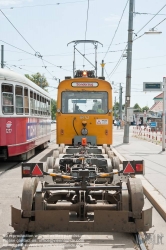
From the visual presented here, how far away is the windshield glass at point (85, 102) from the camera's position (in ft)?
48.0

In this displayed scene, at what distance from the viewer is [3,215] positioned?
22.4ft

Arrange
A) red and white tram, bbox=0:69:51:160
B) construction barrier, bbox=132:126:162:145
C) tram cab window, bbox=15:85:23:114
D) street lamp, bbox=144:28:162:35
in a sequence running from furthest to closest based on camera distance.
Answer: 1. construction barrier, bbox=132:126:162:145
2. street lamp, bbox=144:28:162:35
3. tram cab window, bbox=15:85:23:114
4. red and white tram, bbox=0:69:51:160

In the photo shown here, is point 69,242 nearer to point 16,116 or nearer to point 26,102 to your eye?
point 16,116

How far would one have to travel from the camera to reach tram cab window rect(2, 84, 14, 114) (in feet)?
41.4

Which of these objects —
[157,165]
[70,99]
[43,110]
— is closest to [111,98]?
[70,99]

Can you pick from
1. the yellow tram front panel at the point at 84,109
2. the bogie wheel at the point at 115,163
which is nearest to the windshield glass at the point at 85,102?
the yellow tram front panel at the point at 84,109

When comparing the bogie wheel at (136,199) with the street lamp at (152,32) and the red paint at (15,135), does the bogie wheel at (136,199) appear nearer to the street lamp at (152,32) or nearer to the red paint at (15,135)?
the red paint at (15,135)

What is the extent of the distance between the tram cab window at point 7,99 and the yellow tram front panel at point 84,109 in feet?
7.06

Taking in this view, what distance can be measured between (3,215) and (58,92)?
8334 mm

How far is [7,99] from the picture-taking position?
12.8 m

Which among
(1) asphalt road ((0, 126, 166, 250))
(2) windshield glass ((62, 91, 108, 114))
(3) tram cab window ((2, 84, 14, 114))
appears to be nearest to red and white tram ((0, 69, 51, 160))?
(3) tram cab window ((2, 84, 14, 114))

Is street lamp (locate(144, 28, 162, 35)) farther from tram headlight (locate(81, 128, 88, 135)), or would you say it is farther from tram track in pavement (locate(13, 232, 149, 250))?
tram track in pavement (locate(13, 232, 149, 250))

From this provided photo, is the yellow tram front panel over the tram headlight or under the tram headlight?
over

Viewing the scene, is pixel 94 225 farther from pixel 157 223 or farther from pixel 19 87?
pixel 19 87
